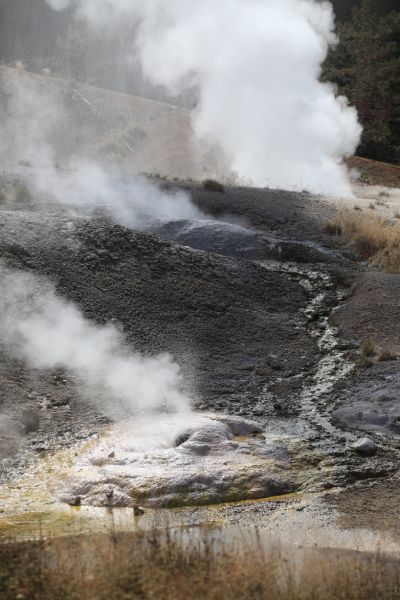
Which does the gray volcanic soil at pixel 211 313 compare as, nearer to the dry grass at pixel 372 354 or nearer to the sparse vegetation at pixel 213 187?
the dry grass at pixel 372 354

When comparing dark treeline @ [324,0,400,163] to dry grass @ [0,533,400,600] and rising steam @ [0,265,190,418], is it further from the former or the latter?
dry grass @ [0,533,400,600]

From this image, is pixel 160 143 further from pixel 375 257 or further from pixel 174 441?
pixel 174 441

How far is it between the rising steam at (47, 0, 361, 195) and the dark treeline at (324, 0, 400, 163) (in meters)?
2.30

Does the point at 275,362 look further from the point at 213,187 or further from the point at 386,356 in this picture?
the point at 213,187

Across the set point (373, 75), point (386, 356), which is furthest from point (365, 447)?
point (373, 75)

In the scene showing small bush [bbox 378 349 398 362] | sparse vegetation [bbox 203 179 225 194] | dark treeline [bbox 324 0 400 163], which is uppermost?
dark treeline [bbox 324 0 400 163]

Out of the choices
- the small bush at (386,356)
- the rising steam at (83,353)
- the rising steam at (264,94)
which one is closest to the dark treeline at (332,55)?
the rising steam at (264,94)

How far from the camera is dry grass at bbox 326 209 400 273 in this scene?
452 inches

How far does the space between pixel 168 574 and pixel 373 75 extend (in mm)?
28041

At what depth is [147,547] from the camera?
373 centimetres

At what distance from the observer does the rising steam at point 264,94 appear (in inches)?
771

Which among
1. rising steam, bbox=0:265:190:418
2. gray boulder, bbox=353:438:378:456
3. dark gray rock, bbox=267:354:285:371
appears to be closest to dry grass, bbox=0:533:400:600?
gray boulder, bbox=353:438:378:456

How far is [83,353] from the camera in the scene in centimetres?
795

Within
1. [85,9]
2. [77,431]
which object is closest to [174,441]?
[77,431]
